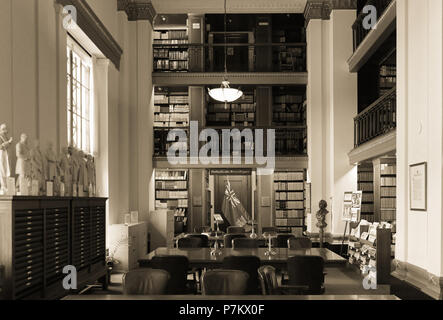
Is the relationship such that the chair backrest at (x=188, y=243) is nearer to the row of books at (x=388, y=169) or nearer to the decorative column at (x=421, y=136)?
the decorative column at (x=421, y=136)

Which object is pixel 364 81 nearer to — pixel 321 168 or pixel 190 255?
pixel 321 168

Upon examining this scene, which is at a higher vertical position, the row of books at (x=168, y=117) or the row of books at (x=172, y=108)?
the row of books at (x=172, y=108)

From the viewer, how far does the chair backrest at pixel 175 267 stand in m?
5.83

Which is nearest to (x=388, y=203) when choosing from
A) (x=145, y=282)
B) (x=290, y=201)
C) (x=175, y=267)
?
(x=290, y=201)

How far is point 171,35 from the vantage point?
14461 millimetres

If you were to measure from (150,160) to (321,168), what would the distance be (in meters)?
4.15

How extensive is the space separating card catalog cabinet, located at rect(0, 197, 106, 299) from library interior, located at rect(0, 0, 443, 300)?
3cm

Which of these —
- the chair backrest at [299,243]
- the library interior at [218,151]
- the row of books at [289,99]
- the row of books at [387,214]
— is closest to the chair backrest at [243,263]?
the library interior at [218,151]

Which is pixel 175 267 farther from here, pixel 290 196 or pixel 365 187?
pixel 290 196

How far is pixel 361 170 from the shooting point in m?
12.0

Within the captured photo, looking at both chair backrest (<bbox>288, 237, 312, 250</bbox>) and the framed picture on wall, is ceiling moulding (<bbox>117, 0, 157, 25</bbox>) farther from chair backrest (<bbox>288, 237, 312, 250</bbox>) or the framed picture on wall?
the framed picture on wall

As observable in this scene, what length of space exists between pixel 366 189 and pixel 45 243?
848cm

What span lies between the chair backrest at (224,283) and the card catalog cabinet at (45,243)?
1.71 m

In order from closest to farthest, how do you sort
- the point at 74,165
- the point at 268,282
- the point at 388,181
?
the point at 268,282
the point at 74,165
the point at 388,181
